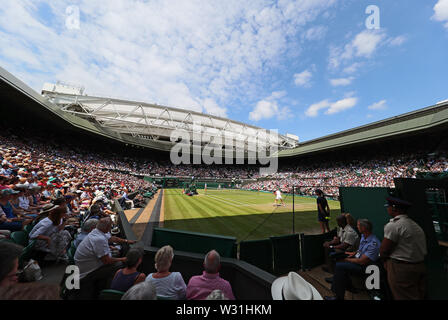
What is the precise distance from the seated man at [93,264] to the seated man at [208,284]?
5.99 ft

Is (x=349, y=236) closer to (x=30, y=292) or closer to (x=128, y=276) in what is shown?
(x=128, y=276)

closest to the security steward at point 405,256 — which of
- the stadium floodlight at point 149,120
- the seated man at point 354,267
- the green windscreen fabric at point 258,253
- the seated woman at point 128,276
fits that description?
the seated man at point 354,267

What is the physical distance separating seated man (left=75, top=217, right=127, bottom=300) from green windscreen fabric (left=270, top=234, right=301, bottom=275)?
3.71 meters

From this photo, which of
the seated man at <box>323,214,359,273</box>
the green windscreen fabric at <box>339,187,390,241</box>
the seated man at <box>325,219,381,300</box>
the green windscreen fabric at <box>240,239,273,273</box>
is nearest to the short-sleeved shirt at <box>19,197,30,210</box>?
the green windscreen fabric at <box>240,239,273,273</box>

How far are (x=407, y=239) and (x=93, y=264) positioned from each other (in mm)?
5328

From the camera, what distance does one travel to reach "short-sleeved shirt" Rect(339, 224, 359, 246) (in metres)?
4.53

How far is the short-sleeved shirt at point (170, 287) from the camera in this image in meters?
2.32

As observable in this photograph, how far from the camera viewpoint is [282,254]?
4.85 metres

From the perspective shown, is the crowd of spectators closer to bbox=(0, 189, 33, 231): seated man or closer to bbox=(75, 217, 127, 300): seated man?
bbox=(75, 217, 127, 300): seated man

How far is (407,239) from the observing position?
277 centimetres

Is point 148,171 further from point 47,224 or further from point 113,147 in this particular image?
point 47,224

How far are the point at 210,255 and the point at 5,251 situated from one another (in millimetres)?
2170

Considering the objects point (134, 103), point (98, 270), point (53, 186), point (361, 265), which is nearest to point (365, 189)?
point (361, 265)

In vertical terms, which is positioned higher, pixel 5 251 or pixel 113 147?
pixel 113 147
